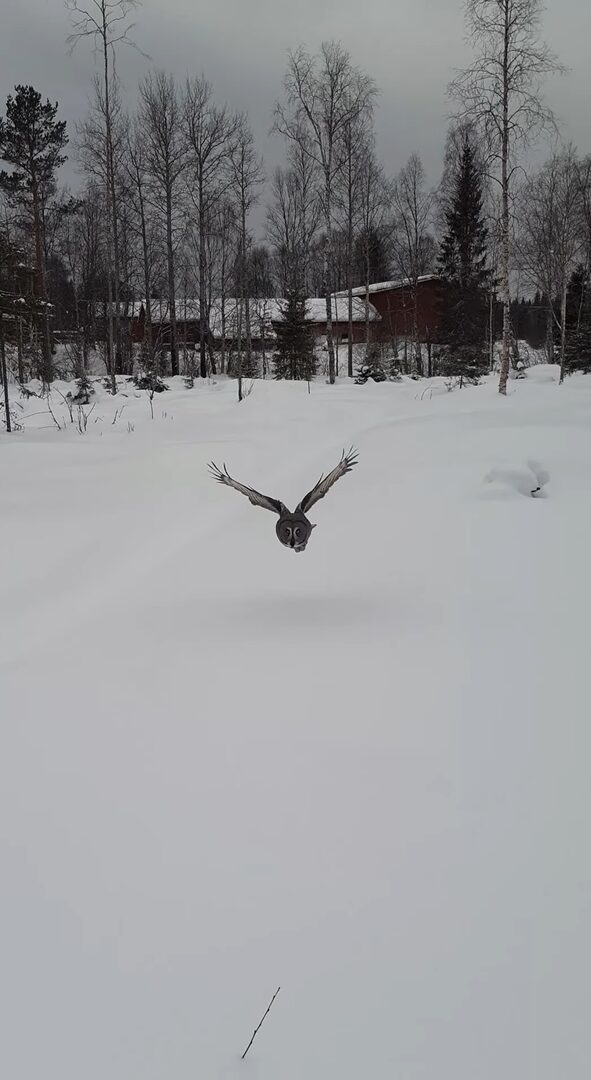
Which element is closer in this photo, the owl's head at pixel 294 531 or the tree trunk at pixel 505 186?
the owl's head at pixel 294 531

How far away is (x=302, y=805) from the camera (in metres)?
2.89

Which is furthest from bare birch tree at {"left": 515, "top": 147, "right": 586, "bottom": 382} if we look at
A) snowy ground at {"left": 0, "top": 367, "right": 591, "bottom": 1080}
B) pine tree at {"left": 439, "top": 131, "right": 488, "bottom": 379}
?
snowy ground at {"left": 0, "top": 367, "right": 591, "bottom": 1080}

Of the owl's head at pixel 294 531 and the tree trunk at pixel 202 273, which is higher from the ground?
the tree trunk at pixel 202 273

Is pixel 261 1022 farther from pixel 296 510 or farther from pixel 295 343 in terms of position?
pixel 295 343

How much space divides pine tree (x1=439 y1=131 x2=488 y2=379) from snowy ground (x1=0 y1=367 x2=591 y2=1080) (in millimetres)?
Answer: 24491

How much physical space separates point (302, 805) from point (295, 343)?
24.9m

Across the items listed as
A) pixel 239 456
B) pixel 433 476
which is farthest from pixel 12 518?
pixel 433 476

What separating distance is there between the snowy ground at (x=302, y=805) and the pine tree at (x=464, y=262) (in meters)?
24.5

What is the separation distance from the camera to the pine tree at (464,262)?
29.7 meters

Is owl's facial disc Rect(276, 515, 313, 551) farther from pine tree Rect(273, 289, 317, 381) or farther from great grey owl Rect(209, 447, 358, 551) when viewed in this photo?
pine tree Rect(273, 289, 317, 381)

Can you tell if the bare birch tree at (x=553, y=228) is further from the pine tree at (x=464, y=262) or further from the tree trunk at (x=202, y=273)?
the tree trunk at (x=202, y=273)

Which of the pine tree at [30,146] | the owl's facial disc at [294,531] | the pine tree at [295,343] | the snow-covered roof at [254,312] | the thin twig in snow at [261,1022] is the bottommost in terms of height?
the thin twig in snow at [261,1022]

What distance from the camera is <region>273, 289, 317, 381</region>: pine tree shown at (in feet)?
85.0

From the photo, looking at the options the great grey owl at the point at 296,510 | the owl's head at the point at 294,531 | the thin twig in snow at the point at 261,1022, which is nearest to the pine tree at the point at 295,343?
the great grey owl at the point at 296,510
